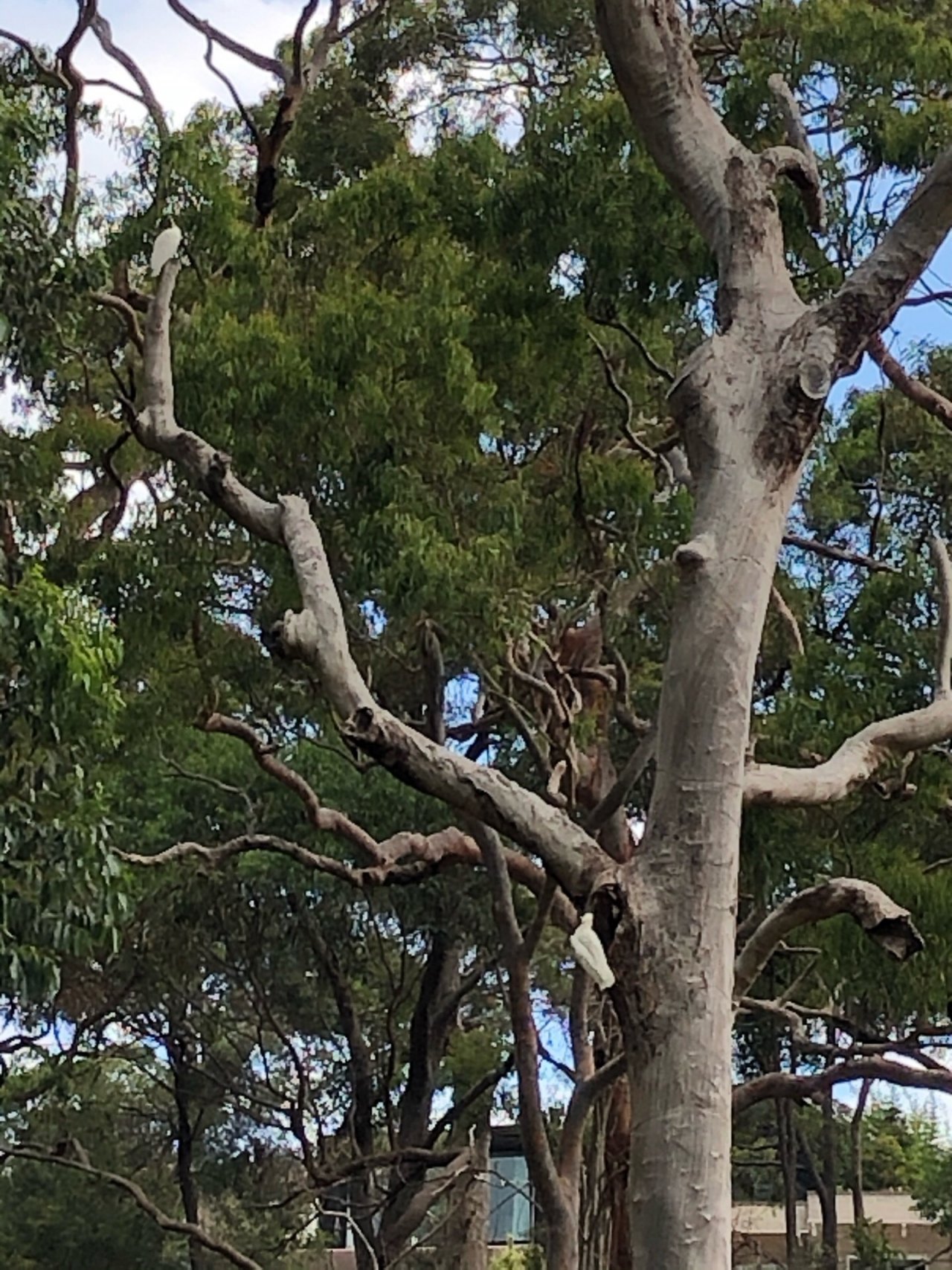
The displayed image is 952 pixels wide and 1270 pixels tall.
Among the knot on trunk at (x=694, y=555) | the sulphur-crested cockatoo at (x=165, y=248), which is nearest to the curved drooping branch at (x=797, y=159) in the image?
the knot on trunk at (x=694, y=555)

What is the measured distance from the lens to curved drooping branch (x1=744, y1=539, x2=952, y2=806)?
444cm

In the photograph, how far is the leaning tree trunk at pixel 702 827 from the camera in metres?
3.39

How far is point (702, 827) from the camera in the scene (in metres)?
3.64

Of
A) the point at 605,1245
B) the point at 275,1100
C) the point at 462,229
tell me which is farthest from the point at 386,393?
the point at 275,1100

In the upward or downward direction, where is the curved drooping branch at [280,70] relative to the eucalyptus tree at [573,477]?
upward

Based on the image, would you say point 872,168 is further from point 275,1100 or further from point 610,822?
point 275,1100

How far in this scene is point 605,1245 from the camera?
838 cm

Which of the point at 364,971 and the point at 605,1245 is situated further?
the point at 364,971

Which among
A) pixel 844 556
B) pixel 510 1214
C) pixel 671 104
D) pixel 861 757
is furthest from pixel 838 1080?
pixel 510 1214

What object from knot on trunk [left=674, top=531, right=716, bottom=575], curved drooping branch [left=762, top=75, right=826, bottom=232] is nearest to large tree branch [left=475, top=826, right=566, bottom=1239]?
curved drooping branch [left=762, top=75, right=826, bottom=232]

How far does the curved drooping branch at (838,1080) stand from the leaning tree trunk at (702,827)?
114 inches

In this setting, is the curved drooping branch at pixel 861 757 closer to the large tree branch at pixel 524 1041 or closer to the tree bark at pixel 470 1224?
the large tree branch at pixel 524 1041

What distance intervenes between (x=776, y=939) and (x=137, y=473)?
5675mm

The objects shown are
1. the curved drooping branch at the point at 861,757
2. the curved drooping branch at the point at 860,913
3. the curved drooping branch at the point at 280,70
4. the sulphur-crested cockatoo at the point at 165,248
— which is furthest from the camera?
the curved drooping branch at the point at 280,70
